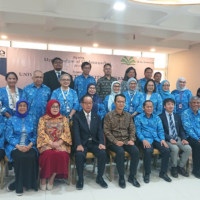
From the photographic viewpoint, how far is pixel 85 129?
3.13m

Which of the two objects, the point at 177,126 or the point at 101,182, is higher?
the point at 177,126

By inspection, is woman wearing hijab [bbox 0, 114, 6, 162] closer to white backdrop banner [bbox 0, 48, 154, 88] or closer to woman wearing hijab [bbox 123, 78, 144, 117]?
woman wearing hijab [bbox 123, 78, 144, 117]

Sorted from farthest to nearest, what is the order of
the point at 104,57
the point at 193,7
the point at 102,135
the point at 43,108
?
the point at 104,57
the point at 193,7
the point at 43,108
the point at 102,135

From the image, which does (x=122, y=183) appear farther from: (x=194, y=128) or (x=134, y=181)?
(x=194, y=128)

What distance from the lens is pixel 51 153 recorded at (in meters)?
2.77

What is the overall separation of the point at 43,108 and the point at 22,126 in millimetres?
604

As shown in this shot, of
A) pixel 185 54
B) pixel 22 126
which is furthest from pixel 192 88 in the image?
pixel 22 126

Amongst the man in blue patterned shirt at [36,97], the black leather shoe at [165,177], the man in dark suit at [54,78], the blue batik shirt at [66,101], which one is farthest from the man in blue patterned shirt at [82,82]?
the black leather shoe at [165,177]

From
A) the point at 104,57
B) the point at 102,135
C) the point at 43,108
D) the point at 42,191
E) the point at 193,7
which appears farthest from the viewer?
the point at 104,57

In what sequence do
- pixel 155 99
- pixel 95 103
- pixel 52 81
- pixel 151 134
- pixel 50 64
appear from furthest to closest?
pixel 50 64, pixel 52 81, pixel 155 99, pixel 95 103, pixel 151 134

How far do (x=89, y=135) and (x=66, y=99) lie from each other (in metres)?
0.72

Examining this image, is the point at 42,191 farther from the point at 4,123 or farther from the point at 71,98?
the point at 71,98

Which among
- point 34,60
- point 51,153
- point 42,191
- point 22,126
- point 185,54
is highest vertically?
point 185,54

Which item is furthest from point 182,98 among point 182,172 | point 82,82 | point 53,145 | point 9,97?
point 9,97
